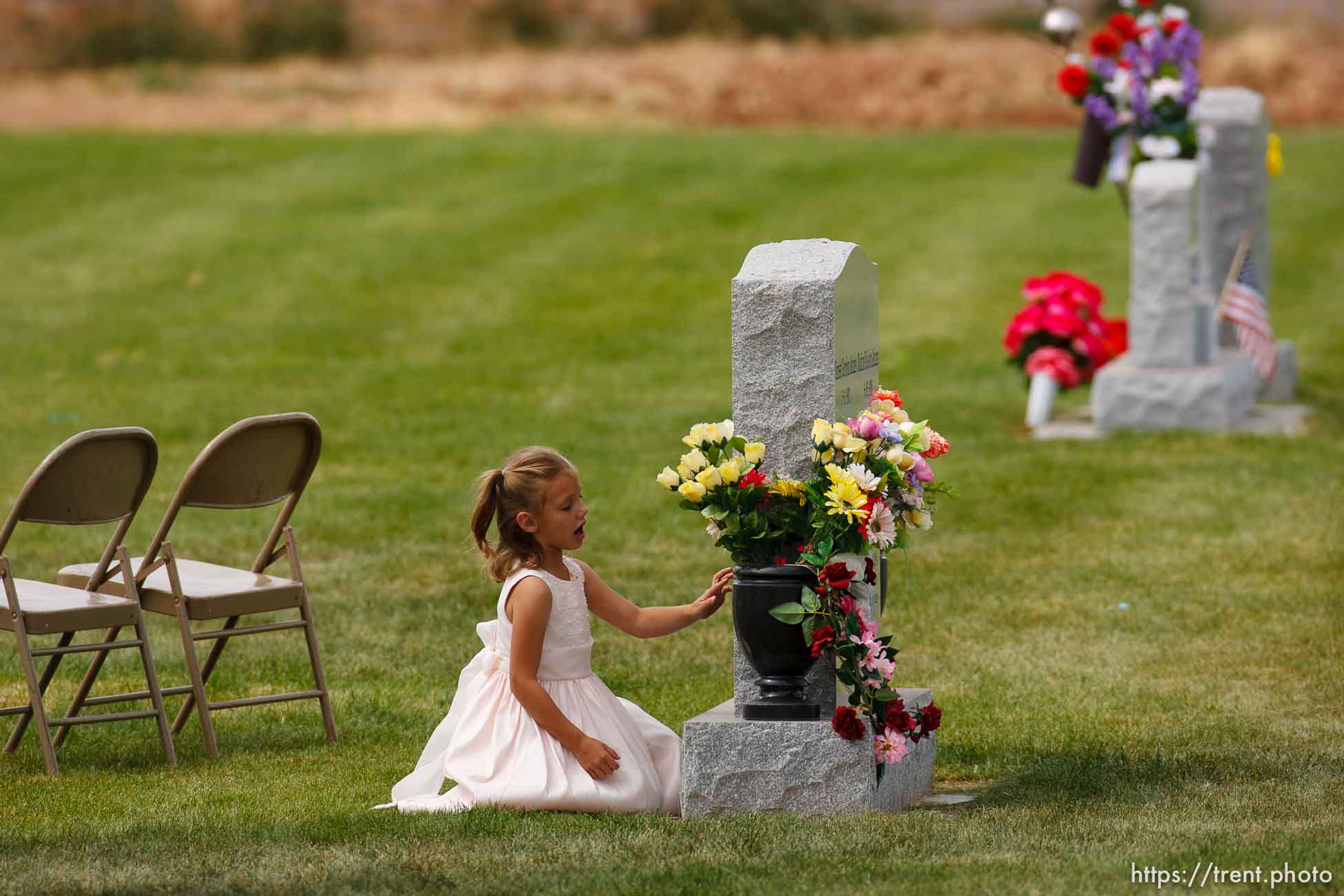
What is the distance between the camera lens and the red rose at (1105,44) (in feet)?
43.9

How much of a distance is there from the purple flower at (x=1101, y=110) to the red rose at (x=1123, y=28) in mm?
441

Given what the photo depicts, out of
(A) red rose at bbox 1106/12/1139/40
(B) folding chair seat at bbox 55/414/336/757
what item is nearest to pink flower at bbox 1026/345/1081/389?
(A) red rose at bbox 1106/12/1139/40

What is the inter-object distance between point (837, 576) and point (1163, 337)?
8.11 meters

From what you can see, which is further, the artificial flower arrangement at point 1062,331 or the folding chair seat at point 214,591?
the artificial flower arrangement at point 1062,331

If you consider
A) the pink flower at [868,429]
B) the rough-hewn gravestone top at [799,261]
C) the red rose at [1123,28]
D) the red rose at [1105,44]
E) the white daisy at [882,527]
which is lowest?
the white daisy at [882,527]

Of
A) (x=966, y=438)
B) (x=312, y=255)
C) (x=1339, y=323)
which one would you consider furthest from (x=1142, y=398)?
(x=312, y=255)

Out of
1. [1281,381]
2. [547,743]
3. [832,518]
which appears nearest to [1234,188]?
[1281,381]

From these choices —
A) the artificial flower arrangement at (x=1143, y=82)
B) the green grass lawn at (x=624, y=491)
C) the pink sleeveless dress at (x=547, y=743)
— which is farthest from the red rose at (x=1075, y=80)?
the pink sleeveless dress at (x=547, y=743)

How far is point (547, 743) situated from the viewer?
5.74 m

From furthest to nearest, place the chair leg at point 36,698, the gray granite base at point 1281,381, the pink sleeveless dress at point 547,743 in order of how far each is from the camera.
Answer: the gray granite base at point 1281,381 → the chair leg at point 36,698 → the pink sleeveless dress at point 547,743

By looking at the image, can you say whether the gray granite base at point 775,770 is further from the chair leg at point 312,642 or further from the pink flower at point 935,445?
the chair leg at point 312,642

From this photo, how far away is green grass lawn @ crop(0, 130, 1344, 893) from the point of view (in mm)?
5285

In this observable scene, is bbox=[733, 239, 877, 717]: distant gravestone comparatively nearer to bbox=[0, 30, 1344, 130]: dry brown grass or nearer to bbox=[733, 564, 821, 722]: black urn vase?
bbox=[733, 564, 821, 722]: black urn vase

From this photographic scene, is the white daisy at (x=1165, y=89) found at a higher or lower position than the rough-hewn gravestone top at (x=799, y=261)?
higher
